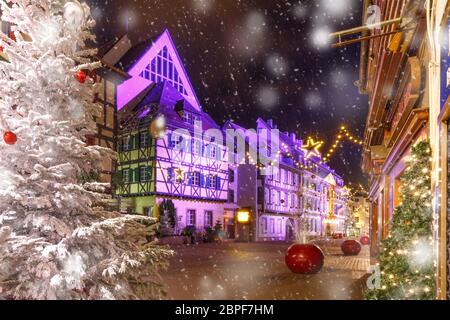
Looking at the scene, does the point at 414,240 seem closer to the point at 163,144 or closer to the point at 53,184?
the point at 53,184

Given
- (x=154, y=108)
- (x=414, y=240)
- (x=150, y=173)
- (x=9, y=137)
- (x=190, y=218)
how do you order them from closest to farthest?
(x=9, y=137), (x=414, y=240), (x=150, y=173), (x=154, y=108), (x=190, y=218)

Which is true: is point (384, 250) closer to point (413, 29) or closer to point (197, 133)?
point (413, 29)

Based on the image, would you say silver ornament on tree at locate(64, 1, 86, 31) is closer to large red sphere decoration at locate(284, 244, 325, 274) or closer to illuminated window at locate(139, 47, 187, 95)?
large red sphere decoration at locate(284, 244, 325, 274)

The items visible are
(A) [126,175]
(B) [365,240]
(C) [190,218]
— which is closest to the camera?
(A) [126,175]

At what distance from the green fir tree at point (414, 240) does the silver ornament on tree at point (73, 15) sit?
182 inches

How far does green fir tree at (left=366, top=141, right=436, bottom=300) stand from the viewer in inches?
208

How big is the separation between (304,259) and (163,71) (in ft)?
69.7

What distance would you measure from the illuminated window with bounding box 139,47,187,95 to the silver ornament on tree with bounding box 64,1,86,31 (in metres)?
23.2

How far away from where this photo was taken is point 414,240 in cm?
542


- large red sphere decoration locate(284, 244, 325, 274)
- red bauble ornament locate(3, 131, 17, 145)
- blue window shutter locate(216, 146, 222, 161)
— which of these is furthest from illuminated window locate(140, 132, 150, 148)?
red bauble ornament locate(3, 131, 17, 145)

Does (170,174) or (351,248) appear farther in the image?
(170,174)

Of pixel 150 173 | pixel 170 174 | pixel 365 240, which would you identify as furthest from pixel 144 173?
pixel 365 240

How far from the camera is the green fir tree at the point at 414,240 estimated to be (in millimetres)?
5289

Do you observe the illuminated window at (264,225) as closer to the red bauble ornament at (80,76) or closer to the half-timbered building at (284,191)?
the half-timbered building at (284,191)
